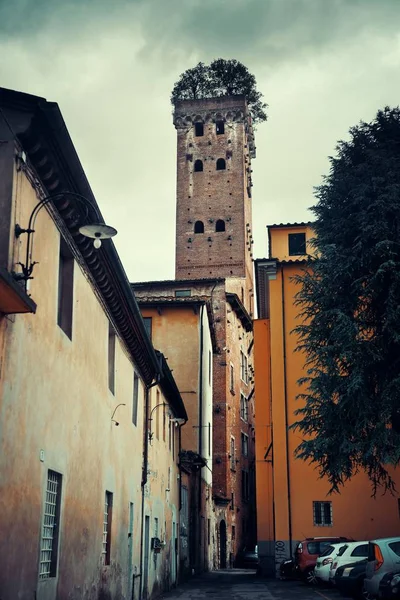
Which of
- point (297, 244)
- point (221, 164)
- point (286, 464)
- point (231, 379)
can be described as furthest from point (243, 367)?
point (286, 464)

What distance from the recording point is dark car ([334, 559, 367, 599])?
659 inches

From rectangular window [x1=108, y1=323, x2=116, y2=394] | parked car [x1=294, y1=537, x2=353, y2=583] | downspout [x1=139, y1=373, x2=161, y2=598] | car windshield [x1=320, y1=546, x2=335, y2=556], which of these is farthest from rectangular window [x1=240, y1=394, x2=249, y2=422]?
rectangular window [x1=108, y1=323, x2=116, y2=394]

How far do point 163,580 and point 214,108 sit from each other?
49.0m

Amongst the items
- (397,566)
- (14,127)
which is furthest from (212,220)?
(14,127)

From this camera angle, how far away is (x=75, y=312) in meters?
10.6

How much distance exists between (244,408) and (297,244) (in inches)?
875

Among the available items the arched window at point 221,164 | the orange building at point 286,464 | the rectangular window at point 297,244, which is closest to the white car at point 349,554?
the orange building at point 286,464

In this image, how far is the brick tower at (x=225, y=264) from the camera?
144ft

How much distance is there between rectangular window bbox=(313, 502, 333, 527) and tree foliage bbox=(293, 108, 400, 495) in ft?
20.6

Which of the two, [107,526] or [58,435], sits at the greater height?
[58,435]

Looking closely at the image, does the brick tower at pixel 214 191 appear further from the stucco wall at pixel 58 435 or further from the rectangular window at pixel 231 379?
the stucco wall at pixel 58 435

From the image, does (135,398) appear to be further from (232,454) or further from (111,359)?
(232,454)

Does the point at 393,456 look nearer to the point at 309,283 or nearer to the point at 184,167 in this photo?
the point at 309,283

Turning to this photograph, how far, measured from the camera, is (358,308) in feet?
65.7
